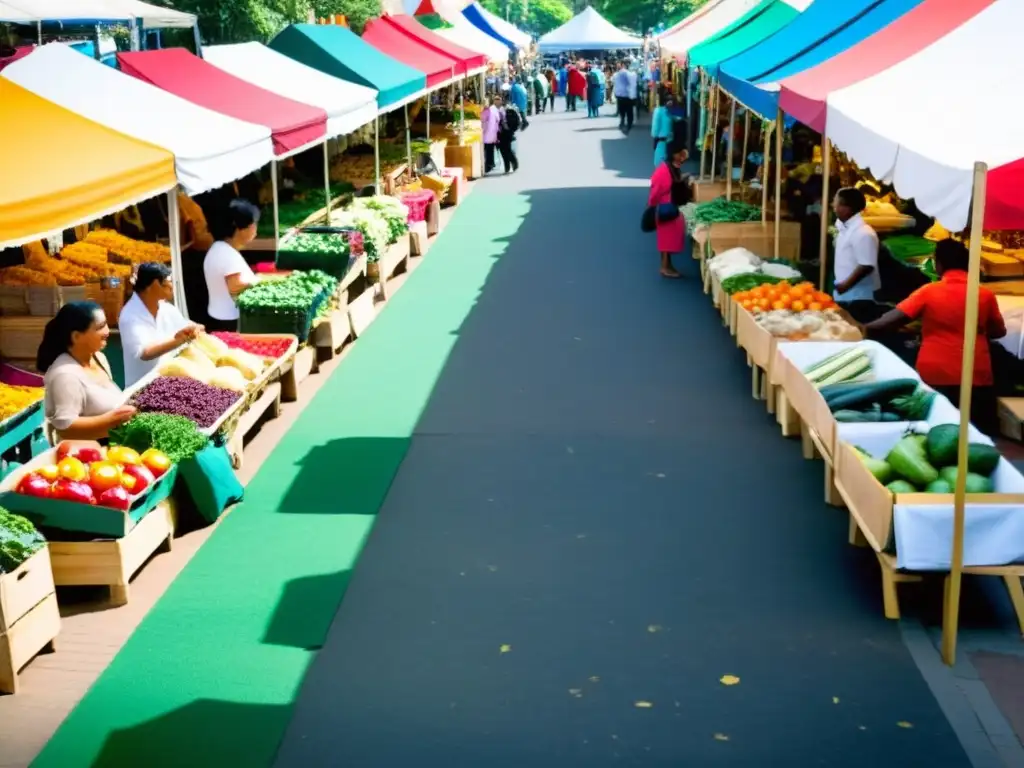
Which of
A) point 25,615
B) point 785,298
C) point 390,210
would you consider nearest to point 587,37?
point 390,210

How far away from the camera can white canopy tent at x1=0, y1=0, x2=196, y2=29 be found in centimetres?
2158

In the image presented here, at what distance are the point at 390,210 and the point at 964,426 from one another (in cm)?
1119

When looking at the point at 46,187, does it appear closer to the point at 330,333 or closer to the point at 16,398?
the point at 16,398

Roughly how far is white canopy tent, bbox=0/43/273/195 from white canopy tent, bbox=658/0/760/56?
47.9 ft

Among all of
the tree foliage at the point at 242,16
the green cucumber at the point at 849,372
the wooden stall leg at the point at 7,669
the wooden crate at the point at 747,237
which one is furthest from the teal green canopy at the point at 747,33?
the tree foliage at the point at 242,16

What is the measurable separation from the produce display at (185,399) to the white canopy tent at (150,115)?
1.53 metres

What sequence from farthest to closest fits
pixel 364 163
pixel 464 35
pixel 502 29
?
1. pixel 502 29
2. pixel 464 35
3. pixel 364 163

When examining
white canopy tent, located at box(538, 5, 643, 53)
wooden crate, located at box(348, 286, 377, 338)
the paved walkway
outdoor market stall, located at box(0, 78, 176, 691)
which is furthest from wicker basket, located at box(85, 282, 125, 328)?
white canopy tent, located at box(538, 5, 643, 53)

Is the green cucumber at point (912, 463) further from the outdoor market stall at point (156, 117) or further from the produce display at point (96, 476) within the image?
the outdoor market stall at point (156, 117)

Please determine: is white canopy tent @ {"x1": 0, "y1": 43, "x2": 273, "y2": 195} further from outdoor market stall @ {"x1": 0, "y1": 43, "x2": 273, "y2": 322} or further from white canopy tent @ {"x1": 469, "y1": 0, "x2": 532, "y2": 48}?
white canopy tent @ {"x1": 469, "y1": 0, "x2": 532, "y2": 48}

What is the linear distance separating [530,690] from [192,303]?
7.59 metres

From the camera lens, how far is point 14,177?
6859 millimetres

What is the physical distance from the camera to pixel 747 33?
1806 cm

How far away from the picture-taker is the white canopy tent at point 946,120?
5.50m
